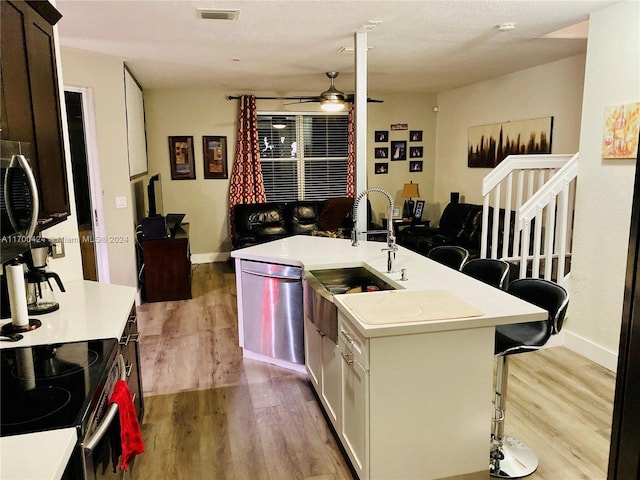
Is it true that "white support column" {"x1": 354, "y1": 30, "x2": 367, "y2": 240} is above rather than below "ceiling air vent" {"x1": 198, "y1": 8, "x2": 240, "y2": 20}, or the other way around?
below

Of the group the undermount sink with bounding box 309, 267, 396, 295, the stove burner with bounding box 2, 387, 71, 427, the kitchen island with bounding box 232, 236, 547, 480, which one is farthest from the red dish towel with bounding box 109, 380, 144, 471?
the undermount sink with bounding box 309, 267, 396, 295

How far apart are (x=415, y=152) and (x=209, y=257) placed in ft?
12.7

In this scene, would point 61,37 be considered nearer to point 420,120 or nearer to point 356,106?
point 356,106

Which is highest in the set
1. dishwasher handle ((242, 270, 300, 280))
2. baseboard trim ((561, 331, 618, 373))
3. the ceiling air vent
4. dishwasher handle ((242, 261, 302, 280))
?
the ceiling air vent

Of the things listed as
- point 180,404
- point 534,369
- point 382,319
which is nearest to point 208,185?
point 180,404

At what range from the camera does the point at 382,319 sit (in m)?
2.02

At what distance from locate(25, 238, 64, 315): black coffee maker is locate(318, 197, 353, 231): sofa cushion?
4872 millimetres

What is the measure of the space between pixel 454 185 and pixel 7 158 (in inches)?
273

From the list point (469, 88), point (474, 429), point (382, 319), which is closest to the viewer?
point (382, 319)

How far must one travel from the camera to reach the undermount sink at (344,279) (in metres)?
3.13

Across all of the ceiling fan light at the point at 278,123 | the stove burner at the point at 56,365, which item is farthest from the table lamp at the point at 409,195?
the stove burner at the point at 56,365

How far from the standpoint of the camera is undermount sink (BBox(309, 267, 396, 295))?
10.3 ft

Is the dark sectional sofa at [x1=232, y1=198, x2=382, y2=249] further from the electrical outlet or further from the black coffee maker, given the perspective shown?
the black coffee maker

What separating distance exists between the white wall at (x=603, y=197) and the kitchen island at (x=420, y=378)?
1716mm
